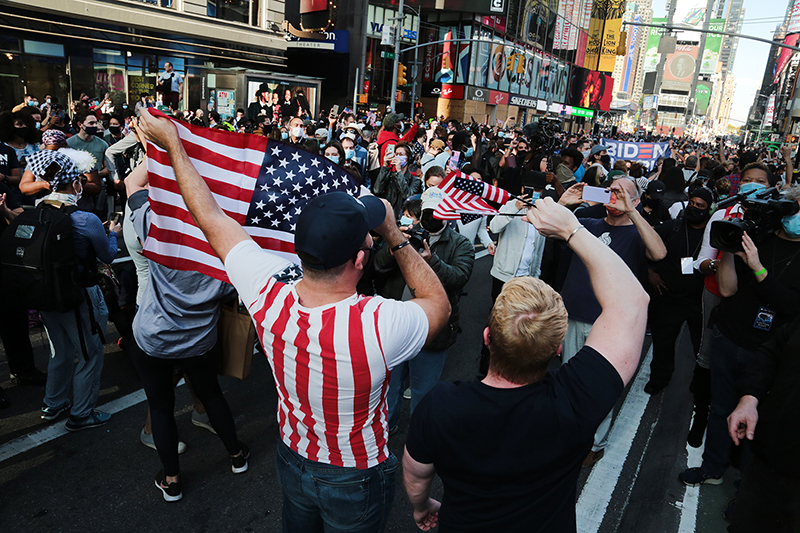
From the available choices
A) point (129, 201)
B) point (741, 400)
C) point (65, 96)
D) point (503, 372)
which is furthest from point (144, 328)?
point (65, 96)

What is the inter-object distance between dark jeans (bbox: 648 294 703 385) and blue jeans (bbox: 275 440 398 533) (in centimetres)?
Result: 385

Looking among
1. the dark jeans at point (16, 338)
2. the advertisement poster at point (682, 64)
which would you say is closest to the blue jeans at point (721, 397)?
the dark jeans at point (16, 338)

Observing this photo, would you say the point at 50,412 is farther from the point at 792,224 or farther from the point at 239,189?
the point at 792,224

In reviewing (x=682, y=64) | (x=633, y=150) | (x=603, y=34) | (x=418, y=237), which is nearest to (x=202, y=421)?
(x=418, y=237)

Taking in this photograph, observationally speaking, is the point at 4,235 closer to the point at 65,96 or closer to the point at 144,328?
the point at 144,328

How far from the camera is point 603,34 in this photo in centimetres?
7931

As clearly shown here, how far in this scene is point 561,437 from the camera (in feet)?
5.54

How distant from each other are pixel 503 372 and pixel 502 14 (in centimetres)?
5058

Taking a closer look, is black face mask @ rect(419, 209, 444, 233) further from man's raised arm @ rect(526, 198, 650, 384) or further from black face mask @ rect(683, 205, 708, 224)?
black face mask @ rect(683, 205, 708, 224)

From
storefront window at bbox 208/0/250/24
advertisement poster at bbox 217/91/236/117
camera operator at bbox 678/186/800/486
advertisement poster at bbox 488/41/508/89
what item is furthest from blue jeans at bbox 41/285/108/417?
advertisement poster at bbox 488/41/508/89

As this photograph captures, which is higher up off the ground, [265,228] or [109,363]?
[265,228]

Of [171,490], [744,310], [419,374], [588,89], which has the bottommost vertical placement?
[171,490]

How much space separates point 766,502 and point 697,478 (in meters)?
1.49

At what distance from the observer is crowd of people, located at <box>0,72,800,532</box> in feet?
5.72
